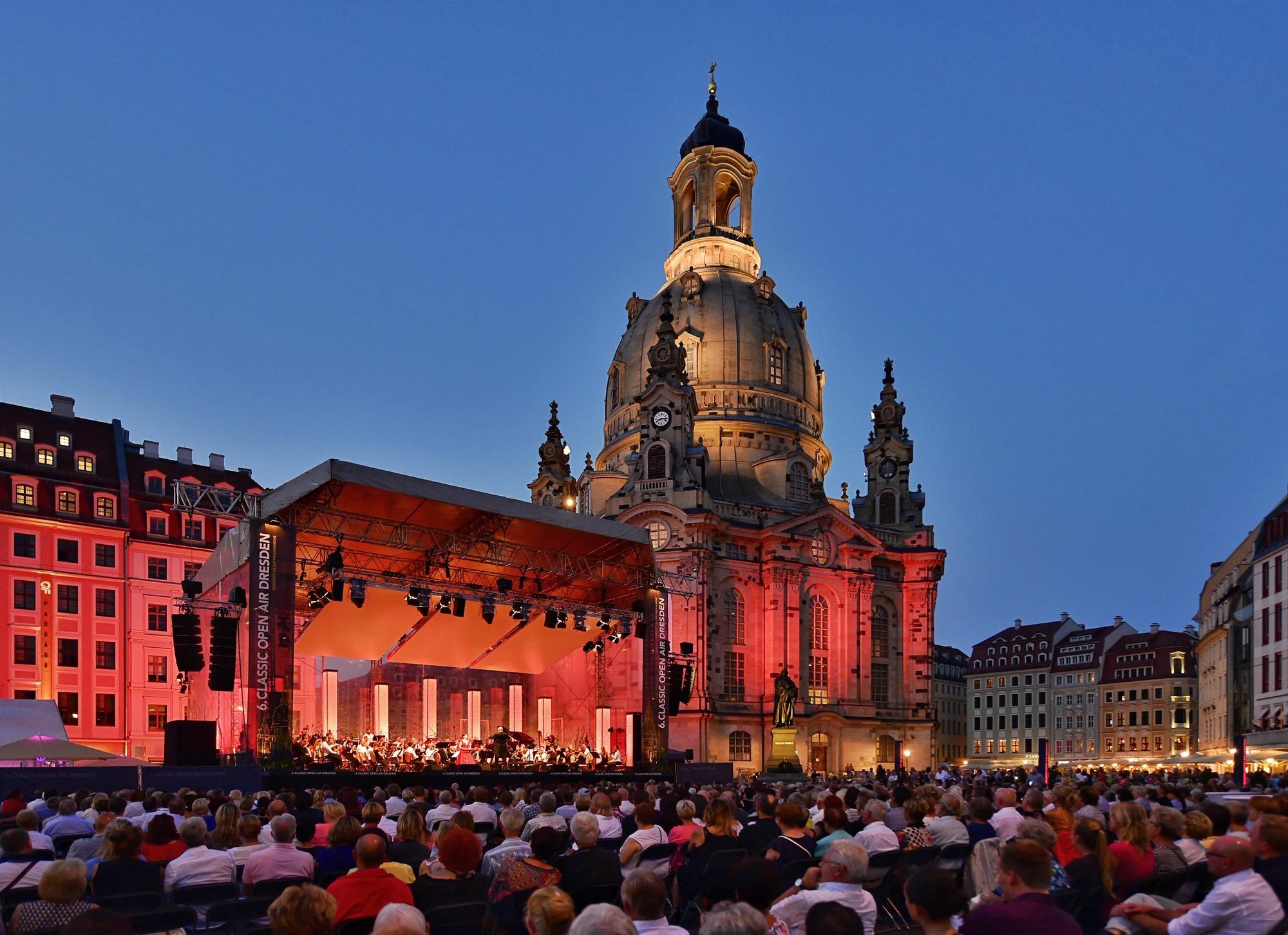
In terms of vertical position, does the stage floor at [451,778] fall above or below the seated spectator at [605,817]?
below

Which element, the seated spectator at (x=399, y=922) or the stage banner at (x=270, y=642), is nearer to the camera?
the seated spectator at (x=399, y=922)

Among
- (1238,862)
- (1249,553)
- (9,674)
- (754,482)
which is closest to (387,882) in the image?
(1238,862)

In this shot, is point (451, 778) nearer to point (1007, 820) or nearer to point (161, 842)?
point (161, 842)

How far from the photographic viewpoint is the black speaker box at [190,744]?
26766 mm

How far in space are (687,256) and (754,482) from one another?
19.1 m

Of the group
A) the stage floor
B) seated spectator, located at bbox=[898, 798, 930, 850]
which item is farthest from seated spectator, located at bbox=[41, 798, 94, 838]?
the stage floor

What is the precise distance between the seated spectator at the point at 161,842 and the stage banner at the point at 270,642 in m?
17.5

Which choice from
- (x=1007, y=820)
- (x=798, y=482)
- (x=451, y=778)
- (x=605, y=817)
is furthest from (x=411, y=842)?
(x=798, y=482)

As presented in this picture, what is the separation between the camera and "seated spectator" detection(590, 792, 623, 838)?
486 inches

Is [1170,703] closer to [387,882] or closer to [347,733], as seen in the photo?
[347,733]

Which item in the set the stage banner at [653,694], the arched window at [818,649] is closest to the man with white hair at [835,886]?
the stage banner at [653,694]

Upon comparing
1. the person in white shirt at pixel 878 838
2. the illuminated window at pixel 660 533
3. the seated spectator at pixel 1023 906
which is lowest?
the person in white shirt at pixel 878 838

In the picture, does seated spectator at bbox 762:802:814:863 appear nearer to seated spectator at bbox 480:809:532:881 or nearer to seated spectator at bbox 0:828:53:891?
seated spectator at bbox 480:809:532:881

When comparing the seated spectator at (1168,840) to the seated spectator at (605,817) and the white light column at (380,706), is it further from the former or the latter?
the white light column at (380,706)
